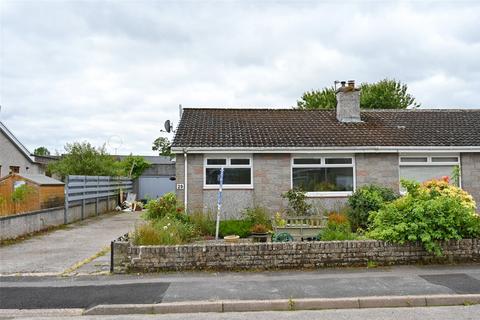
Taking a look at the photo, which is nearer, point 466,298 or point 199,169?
point 466,298

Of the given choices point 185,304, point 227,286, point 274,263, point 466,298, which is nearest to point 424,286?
point 466,298

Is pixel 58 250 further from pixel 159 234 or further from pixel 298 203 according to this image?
pixel 298 203

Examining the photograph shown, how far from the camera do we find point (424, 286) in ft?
25.9

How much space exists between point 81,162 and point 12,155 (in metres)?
3.64

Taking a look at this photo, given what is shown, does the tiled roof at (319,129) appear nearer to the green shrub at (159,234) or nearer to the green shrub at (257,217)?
the green shrub at (257,217)

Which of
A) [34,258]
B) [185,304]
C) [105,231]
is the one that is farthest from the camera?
[105,231]

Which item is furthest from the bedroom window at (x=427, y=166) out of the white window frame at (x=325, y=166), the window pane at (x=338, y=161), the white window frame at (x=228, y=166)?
the white window frame at (x=228, y=166)

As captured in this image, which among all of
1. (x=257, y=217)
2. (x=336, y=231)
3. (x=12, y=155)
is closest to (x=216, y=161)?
(x=257, y=217)

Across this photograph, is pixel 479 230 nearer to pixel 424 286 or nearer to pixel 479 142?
pixel 424 286

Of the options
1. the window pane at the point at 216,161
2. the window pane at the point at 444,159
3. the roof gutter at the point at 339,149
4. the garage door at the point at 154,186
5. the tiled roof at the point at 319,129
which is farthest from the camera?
the garage door at the point at 154,186

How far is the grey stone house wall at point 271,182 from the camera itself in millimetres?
15203

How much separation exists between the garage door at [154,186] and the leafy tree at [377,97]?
16.1 meters

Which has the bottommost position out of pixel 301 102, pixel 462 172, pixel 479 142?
pixel 462 172

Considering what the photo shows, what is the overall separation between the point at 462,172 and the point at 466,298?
9.89m
